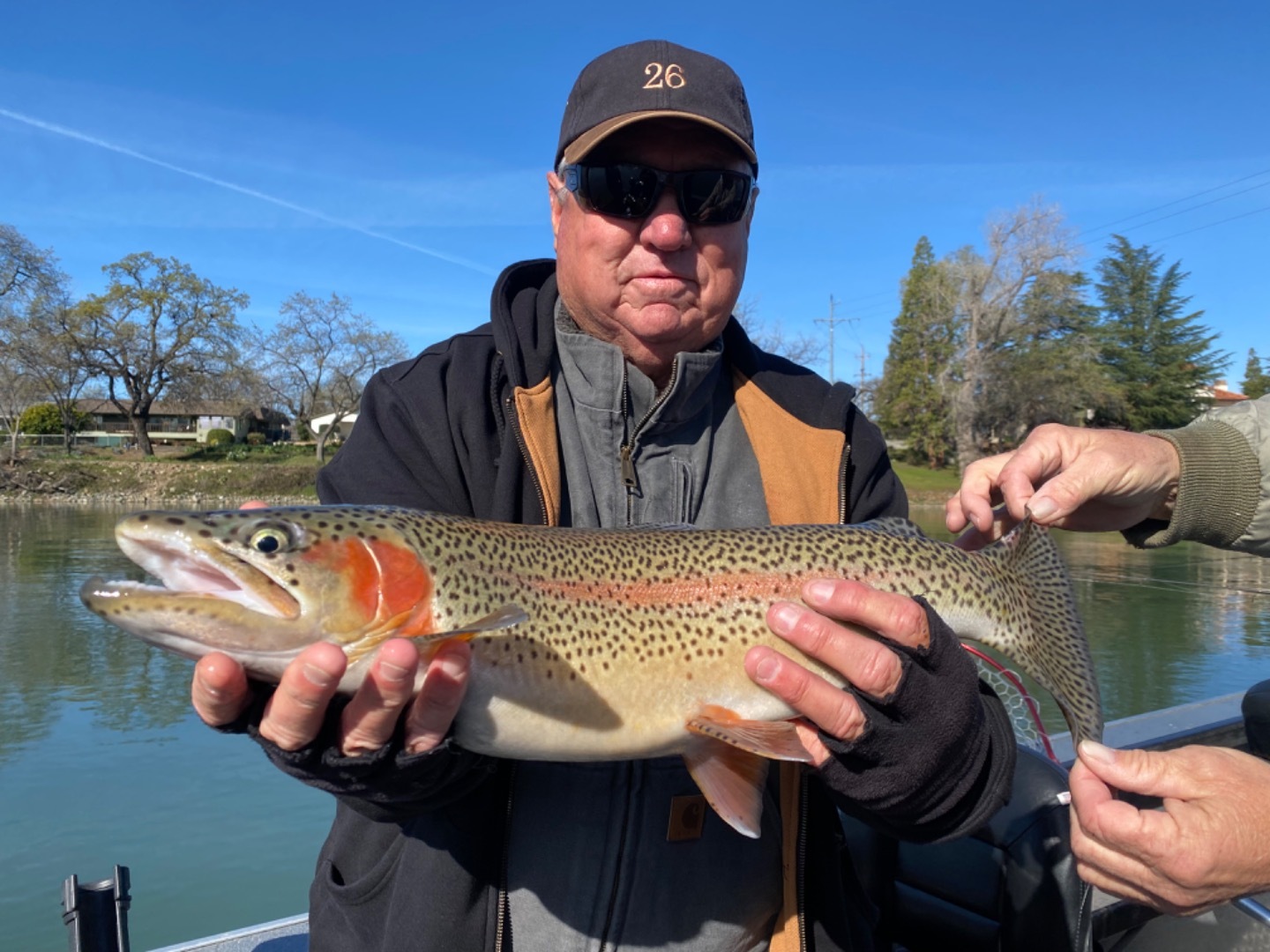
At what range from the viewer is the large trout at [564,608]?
202 centimetres

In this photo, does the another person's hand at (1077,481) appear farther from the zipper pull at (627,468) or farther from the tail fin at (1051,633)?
the zipper pull at (627,468)

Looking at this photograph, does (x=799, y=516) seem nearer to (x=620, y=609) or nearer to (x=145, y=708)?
(x=620, y=609)

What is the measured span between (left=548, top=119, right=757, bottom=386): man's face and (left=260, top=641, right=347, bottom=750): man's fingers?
128 centimetres

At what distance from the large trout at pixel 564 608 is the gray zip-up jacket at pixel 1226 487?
58 cm

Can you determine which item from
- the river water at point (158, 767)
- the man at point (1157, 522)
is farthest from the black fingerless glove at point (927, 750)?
the river water at point (158, 767)

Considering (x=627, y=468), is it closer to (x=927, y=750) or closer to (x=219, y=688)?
(x=927, y=750)

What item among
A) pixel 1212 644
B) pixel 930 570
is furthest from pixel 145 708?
pixel 1212 644

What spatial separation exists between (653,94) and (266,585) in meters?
1.71

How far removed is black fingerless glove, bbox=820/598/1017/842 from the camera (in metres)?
2.07

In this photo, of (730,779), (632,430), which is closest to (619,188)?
(632,430)

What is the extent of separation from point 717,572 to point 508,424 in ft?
2.37

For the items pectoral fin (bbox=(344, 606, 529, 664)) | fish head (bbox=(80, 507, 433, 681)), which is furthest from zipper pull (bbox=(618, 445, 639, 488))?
fish head (bbox=(80, 507, 433, 681))

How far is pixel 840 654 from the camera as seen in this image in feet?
6.80

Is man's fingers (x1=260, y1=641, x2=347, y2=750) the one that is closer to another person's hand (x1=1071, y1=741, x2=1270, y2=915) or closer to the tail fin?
another person's hand (x1=1071, y1=741, x2=1270, y2=915)
